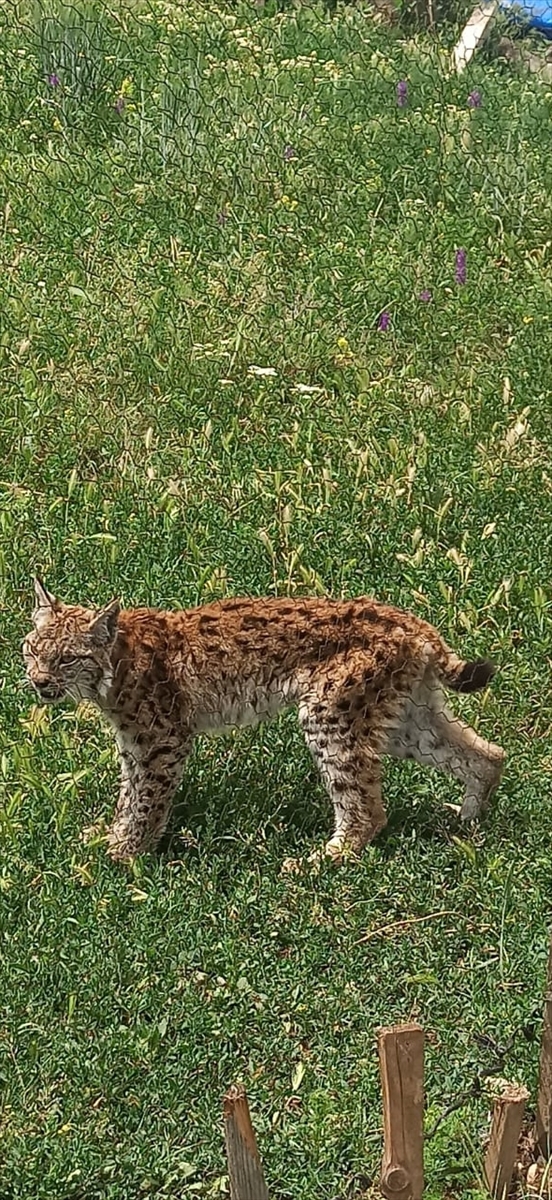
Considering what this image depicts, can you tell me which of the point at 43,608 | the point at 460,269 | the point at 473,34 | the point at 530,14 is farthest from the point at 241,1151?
the point at 530,14

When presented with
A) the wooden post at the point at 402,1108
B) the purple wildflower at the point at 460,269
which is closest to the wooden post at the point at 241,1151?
the wooden post at the point at 402,1108

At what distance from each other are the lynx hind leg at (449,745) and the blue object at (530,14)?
6.28m

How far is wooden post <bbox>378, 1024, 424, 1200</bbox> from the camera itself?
2549mm

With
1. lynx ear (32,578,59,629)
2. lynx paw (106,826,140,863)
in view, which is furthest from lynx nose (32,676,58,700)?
lynx paw (106,826,140,863)

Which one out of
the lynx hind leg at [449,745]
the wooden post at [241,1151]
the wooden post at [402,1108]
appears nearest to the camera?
the wooden post at [241,1151]

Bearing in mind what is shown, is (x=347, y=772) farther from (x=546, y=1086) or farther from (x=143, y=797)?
(x=546, y=1086)

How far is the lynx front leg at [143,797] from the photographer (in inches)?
159

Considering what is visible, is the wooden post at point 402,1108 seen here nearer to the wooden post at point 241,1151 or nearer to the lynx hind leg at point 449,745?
the wooden post at point 241,1151

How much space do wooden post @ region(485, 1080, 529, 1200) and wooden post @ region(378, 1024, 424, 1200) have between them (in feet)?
0.62

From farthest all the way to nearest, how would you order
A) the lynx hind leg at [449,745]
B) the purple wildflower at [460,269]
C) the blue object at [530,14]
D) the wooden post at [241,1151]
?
the blue object at [530,14] < the purple wildflower at [460,269] < the lynx hind leg at [449,745] < the wooden post at [241,1151]

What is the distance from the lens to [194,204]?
7.46m

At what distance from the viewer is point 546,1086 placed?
3059mm

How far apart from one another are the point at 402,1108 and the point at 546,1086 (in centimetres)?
53

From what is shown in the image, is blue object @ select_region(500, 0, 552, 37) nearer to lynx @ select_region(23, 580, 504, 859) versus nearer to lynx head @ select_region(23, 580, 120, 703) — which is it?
lynx @ select_region(23, 580, 504, 859)
